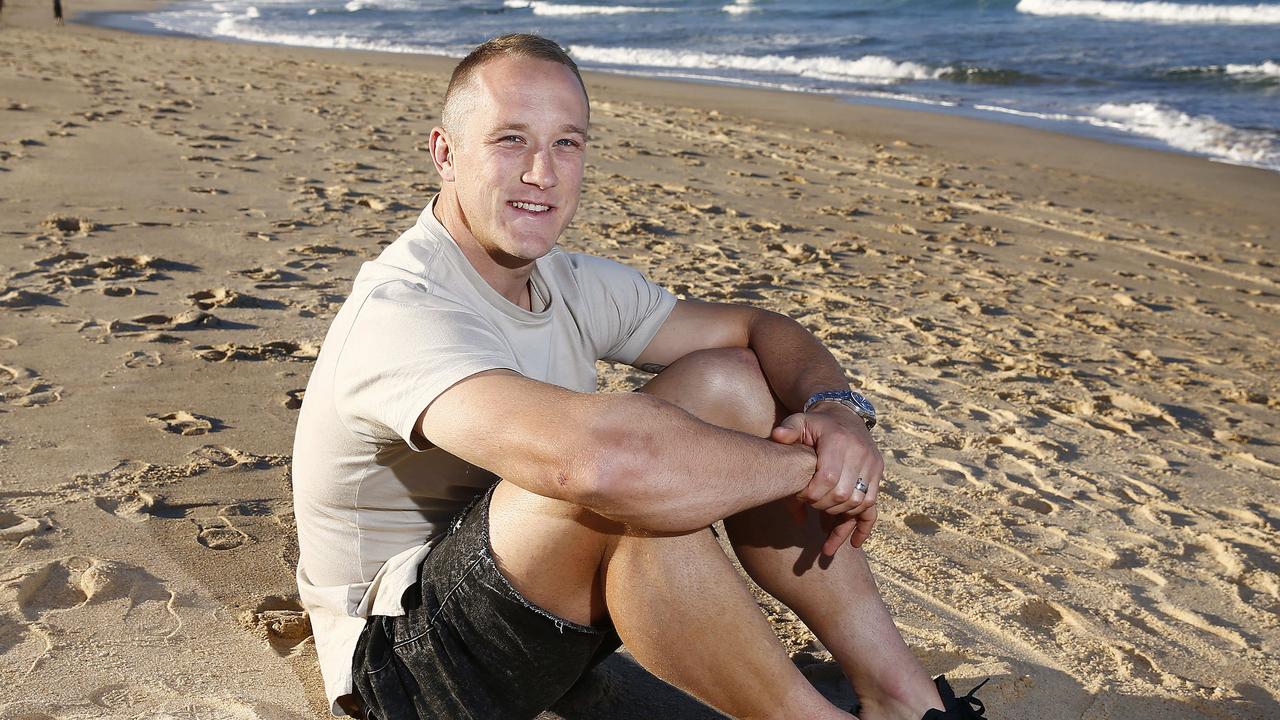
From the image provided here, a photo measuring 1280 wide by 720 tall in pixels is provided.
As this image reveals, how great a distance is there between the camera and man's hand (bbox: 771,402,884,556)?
74.9 inches

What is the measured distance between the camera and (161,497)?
292cm

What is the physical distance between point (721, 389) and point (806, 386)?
7.4 inches

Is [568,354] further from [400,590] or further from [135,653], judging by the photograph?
[135,653]

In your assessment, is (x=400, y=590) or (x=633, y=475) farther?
(x=400, y=590)

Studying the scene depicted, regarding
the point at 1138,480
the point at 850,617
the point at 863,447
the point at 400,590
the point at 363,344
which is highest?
the point at 363,344

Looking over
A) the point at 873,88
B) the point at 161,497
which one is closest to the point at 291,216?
the point at 161,497

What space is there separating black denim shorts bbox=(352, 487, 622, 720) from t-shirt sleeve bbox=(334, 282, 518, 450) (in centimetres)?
23

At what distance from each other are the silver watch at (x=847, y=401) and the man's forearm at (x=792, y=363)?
17 mm

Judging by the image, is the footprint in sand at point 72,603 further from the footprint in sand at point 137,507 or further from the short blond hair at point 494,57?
the short blond hair at point 494,57

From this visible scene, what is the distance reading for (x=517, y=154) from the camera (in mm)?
2105

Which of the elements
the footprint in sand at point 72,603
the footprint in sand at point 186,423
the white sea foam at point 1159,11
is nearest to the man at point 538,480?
the footprint in sand at point 72,603

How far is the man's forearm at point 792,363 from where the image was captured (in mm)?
2195

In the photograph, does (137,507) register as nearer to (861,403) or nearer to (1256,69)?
(861,403)

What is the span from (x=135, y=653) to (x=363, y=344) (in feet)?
3.19
